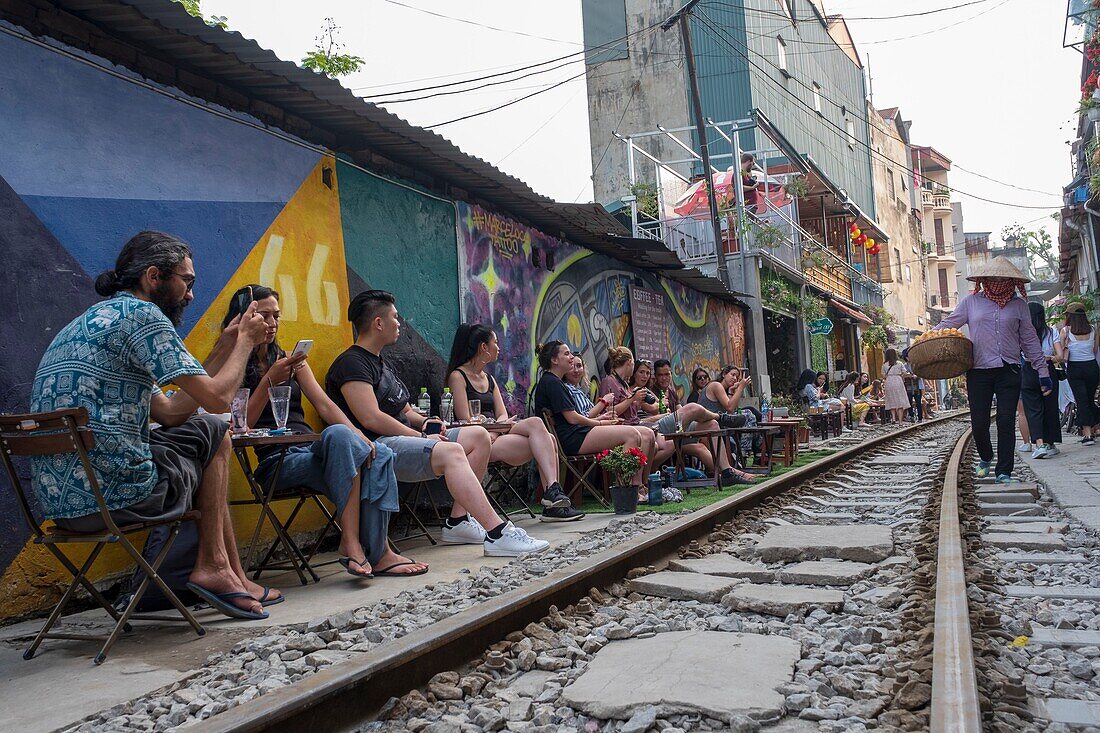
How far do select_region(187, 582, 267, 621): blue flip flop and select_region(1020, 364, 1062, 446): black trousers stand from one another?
912 cm

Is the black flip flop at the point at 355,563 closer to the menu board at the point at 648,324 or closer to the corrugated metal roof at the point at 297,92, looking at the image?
the corrugated metal roof at the point at 297,92

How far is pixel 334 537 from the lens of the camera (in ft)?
20.5

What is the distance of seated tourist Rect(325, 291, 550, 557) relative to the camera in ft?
16.8

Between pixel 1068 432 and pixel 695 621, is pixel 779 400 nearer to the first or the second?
pixel 1068 432

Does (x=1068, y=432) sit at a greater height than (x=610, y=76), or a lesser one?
lesser

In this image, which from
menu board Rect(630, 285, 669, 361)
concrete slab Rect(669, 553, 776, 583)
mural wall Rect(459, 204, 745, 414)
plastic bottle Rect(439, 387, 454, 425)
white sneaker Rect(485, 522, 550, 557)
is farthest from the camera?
menu board Rect(630, 285, 669, 361)

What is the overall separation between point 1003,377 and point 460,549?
16.9ft

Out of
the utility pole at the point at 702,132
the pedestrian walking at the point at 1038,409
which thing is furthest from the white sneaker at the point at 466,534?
the utility pole at the point at 702,132

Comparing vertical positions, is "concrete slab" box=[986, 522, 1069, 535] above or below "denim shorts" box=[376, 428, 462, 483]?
below

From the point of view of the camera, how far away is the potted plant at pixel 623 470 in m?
7.07

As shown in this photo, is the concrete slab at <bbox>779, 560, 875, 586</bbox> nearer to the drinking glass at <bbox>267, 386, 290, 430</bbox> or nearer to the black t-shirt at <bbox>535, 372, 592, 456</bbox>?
the drinking glass at <bbox>267, 386, 290, 430</bbox>

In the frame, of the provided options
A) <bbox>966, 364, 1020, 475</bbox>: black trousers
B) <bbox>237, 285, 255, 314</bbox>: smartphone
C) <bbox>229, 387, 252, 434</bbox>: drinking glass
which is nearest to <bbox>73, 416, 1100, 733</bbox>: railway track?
<bbox>229, 387, 252, 434</bbox>: drinking glass

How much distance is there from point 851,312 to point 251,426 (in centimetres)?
3070

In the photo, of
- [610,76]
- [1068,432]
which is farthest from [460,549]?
[610,76]
